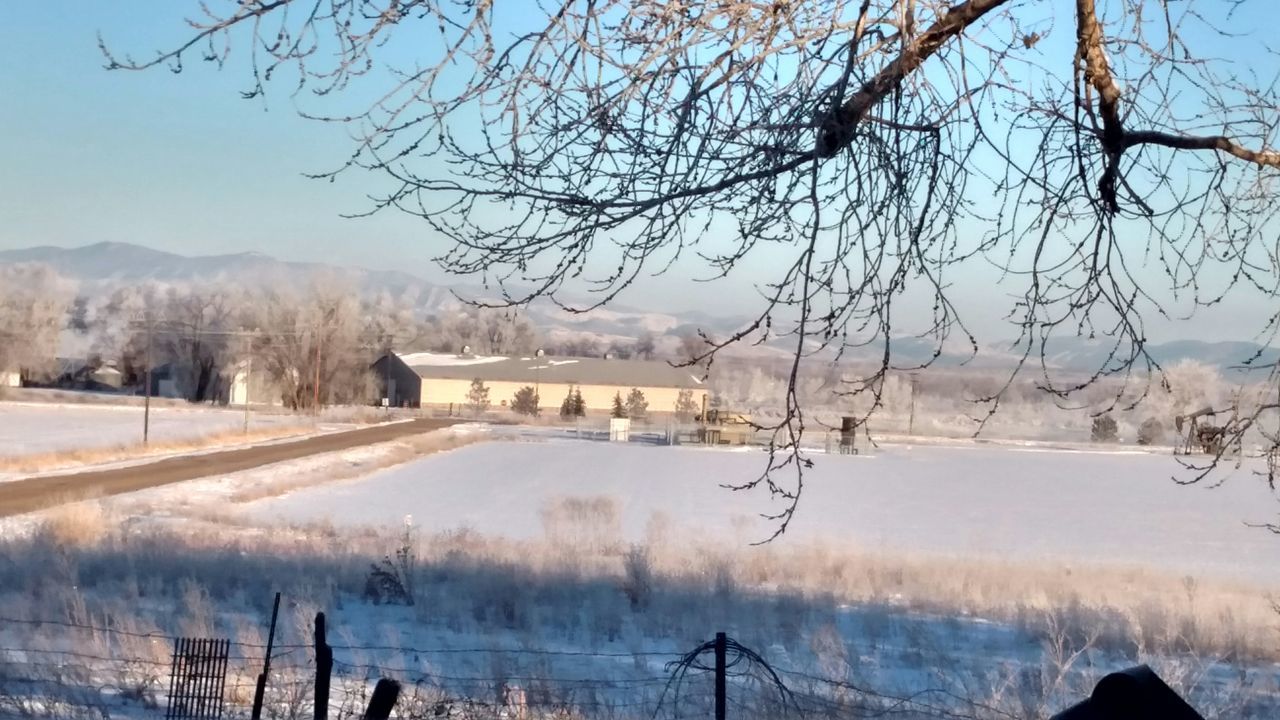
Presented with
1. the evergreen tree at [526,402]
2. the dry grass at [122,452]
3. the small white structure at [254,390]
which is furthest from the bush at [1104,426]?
the small white structure at [254,390]

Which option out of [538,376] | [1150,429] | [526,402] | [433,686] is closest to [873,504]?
[1150,429]

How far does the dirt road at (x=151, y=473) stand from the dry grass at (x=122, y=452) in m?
1.25

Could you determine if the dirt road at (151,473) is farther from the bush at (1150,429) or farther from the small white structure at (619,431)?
the bush at (1150,429)

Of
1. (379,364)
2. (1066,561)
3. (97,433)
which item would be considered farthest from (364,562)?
(379,364)

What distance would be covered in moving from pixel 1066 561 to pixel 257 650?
17.0 m

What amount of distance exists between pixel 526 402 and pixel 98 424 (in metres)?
33.0

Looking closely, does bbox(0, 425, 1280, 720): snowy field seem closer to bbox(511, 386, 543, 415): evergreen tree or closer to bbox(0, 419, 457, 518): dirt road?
bbox(0, 419, 457, 518): dirt road

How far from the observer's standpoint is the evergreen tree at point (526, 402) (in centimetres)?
8119

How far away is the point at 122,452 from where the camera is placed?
3825 centimetres

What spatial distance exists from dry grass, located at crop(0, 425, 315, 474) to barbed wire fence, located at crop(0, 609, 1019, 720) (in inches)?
916

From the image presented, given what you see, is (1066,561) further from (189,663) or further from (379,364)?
(379,364)

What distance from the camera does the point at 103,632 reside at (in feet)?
36.6

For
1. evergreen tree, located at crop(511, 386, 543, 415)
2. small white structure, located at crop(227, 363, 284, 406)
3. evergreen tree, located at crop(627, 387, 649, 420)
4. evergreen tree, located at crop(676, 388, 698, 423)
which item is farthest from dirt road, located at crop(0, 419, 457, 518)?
small white structure, located at crop(227, 363, 284, 406)

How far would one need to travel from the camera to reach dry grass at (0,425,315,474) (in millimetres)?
32344
